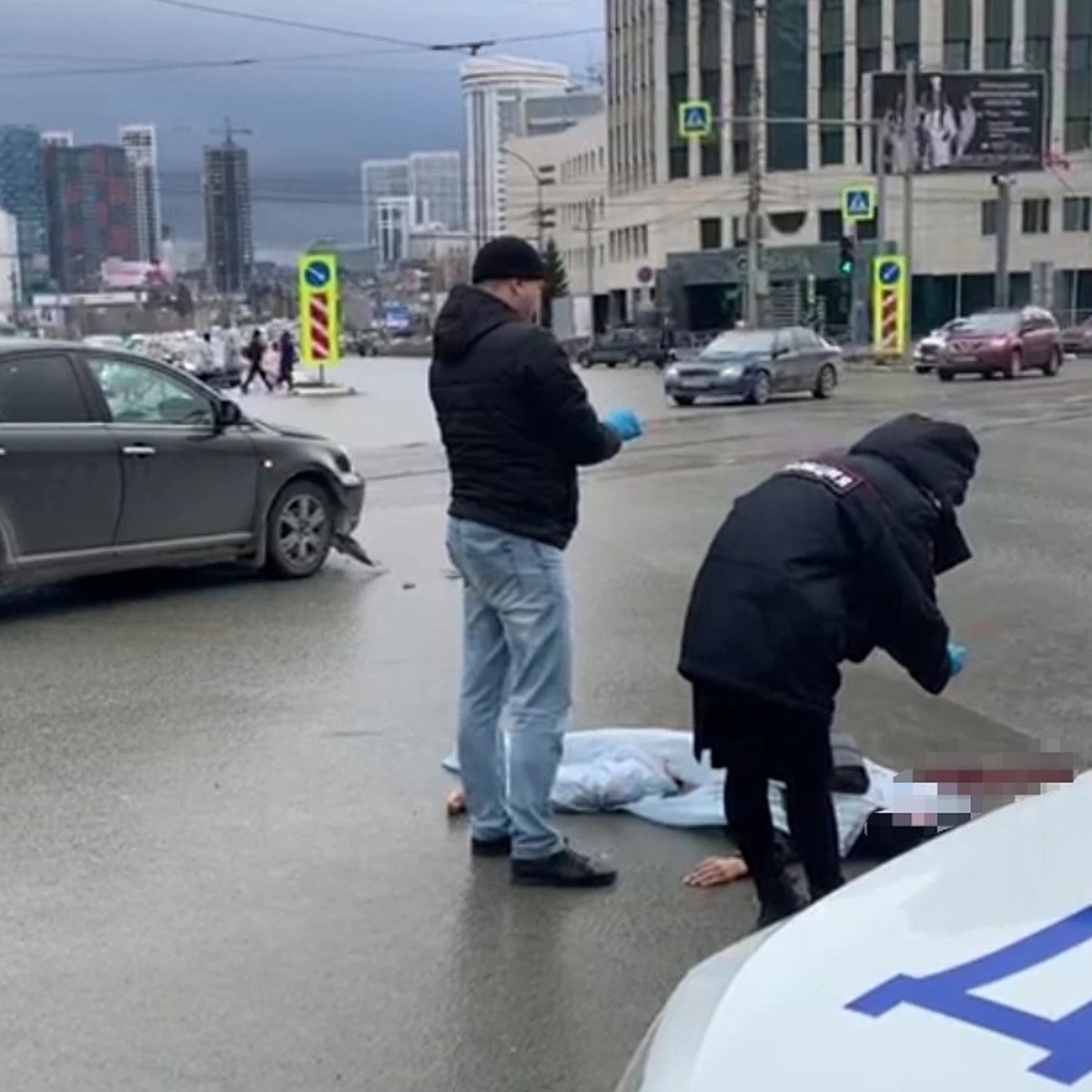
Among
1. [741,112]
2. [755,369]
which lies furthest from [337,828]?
[741,112]

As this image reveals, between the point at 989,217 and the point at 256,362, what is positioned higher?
the point at 989,217

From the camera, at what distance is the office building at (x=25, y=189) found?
64.0m

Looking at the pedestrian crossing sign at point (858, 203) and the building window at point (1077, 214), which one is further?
the building window at point (1077, 214)

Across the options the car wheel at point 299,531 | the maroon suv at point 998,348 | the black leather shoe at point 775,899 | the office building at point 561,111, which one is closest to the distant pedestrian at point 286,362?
the maroon suv at point 998,348

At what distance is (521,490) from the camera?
5.21m

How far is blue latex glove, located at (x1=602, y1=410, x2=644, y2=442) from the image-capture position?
543 centimetres

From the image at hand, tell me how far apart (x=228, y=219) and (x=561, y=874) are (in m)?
82.5

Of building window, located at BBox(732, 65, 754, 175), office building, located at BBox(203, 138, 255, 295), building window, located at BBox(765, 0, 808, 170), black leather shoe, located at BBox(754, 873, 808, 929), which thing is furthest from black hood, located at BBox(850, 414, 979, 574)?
building window, located at BBox(765, 0, 808, 170)

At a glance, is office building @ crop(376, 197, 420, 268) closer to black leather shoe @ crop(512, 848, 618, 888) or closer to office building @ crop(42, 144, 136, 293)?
office building @ crop(42, 144, 136, 293)

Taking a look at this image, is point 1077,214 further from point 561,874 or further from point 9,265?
point 561,874

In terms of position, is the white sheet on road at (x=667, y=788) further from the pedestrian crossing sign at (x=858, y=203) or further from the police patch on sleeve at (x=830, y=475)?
the pedestrian crossing sign at (x=858, y=203)

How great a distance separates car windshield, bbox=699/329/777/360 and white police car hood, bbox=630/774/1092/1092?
2973cm

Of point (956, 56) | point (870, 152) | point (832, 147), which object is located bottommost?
point (870, 152)

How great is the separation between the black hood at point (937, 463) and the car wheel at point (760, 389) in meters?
27.5
